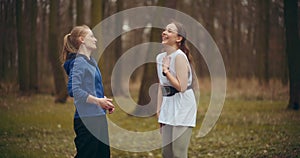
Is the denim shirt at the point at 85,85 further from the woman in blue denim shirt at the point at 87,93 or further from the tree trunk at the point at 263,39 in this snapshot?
the tree trunk at the point at 263,39

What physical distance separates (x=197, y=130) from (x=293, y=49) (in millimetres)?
2065

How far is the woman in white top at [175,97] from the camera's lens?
3492mm

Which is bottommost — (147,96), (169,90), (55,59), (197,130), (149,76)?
(197,130)

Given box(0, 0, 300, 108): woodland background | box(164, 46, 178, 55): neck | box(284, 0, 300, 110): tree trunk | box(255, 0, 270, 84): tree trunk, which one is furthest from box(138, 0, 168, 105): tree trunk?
box(164, 46, 178, 55): neck

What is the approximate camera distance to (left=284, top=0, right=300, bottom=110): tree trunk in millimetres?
6719

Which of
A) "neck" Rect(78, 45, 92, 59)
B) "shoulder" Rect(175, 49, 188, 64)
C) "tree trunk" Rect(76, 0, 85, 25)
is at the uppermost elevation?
"tree trunk" Rect(76, 0, 85, 25)

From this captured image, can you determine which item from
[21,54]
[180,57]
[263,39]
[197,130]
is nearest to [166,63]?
[180,57]

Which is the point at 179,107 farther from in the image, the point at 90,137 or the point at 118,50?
the point at 118,50

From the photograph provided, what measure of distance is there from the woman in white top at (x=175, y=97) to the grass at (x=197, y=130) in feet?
6.38

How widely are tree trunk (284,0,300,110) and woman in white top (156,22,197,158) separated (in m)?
3.66

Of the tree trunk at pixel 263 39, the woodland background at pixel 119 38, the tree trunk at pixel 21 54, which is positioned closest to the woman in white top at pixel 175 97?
the woodland background at pixel 119 38

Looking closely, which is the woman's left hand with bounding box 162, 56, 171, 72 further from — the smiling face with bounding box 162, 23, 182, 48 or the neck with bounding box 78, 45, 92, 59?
the neck with bounding box 78, 45, 92, 59

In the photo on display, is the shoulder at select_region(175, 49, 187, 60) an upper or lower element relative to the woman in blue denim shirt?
upper

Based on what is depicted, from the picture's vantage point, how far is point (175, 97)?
357cm
